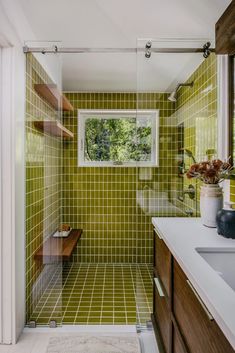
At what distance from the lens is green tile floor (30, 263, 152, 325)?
2.17 m

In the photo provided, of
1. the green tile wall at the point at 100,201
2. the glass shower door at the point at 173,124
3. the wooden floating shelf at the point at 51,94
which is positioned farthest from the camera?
the green tile wall at the point at 100,201

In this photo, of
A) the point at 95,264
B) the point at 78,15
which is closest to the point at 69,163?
the point at 95,264

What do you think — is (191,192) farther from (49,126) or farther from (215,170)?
(49,126)

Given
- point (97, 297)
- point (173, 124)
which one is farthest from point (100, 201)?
point (173, 124)

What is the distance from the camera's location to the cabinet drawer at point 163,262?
137 cm

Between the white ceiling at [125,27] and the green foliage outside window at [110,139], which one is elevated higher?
the white ceiling at [125,27]

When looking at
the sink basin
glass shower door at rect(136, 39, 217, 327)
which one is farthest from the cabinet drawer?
glass shower door at rect(136, 39, 217, 327)

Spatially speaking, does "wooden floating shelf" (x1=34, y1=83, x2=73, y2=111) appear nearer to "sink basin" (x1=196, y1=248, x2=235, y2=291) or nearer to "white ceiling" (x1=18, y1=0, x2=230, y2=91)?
"white ceiling" (x1=18, y1=0, x2=230, y2=91)

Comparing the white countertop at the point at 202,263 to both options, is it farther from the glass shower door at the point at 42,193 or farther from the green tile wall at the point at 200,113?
the glass shower door at the point at 42,193

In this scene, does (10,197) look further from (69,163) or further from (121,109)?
(121,109)

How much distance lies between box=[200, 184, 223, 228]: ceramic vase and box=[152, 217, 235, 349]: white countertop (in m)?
0.05

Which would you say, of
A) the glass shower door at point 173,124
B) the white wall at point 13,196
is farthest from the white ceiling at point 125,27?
the white wall at point 13,196

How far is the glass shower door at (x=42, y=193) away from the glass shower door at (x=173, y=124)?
0.80 m

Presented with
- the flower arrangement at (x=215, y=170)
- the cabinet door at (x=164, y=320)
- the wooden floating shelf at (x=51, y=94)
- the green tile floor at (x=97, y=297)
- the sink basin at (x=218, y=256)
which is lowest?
the green tile floor at (x=97, y=297)
